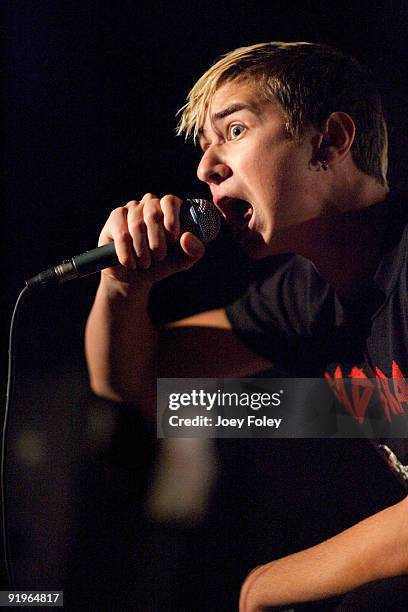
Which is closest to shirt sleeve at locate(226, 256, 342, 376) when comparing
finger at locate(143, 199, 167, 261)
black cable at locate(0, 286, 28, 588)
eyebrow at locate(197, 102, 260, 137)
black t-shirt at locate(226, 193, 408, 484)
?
black t-shirt at locate(226, 193, 408, 484)

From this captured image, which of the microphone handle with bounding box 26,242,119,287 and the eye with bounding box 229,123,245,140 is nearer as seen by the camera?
the microphone handle with bounding box 26,242,119,287

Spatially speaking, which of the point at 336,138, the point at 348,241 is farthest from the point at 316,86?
the point at 348,241

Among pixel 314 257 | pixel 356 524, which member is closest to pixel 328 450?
pixel 356 524

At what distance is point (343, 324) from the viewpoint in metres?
1.36

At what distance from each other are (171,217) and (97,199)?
25 cm

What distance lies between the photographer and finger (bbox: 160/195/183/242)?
4.09 feet

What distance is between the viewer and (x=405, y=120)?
136cm

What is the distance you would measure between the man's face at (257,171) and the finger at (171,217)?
0.43 ft

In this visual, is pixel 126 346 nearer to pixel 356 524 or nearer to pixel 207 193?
pixel 207 193

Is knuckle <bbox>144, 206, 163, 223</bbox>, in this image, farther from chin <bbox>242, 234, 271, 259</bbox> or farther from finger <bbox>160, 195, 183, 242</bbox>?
chin <bbox>242, 234, 271, 259</bbox>

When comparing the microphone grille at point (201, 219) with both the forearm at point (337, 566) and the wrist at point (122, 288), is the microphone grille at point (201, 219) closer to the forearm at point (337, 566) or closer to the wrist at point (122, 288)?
the wrist at point (122, 288)

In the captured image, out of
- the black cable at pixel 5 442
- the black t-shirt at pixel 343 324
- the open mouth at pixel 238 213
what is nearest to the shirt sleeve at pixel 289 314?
the black t-shirt at pixel 343 324

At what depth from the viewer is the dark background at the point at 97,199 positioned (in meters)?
1.37

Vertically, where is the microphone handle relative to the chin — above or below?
below
